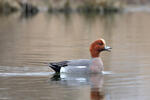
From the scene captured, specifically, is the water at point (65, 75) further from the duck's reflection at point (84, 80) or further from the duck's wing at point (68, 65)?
the duck's wing at point (68, 65)

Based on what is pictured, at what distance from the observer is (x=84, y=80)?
1406cm

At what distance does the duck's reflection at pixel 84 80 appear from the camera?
1244 cm

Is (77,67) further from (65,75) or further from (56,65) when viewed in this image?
(56,65)

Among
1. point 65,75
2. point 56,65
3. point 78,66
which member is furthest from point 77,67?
point 56,65

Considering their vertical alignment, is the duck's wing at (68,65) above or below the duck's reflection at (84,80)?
above

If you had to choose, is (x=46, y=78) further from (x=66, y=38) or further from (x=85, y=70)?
(x=66, y=38)

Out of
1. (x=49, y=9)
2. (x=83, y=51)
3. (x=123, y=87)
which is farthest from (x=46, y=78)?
(x=49, y=9)

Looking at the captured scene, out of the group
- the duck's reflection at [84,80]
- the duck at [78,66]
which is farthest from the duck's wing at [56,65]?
the duck's reflection at [84,80]

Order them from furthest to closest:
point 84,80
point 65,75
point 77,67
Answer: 1. point 77,67
2. point 65,75
3. point 84,80

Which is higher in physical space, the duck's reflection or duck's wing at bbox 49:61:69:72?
duck's wing at bbox 49:61:69:72

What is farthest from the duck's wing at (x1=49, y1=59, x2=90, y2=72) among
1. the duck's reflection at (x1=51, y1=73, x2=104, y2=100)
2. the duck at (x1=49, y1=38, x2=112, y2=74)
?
the duck's reflection at (x1=51, y1=73, x2=104, y2=100)

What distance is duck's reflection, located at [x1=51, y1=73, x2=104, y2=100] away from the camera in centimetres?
1244

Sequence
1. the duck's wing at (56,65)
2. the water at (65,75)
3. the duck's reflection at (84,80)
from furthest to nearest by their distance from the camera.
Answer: the duck's wing at (56,65) < the duck's reflection at (84,80) < the water at (65,75)

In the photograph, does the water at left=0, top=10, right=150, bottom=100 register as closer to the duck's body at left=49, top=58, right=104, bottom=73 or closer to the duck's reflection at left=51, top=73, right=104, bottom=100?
the duck's reflection at left=51, top=73, right=104, bottom=100
